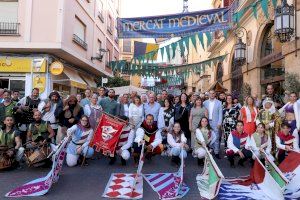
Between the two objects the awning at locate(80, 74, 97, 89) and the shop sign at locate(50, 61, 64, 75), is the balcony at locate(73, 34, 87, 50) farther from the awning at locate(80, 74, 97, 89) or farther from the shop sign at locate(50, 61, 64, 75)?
the awning at locate(80, 74, 97, 89)

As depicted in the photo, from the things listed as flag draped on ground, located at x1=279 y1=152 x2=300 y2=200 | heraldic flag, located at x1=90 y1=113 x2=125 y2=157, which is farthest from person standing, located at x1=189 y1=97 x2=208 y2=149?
flag draped on ground, located at x1=279 y1=152 x2=300 y2=200

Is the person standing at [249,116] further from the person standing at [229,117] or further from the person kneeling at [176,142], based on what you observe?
the person kneeling at [176,142]

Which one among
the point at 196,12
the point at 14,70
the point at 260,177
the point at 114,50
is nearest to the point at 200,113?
the point at 260,177

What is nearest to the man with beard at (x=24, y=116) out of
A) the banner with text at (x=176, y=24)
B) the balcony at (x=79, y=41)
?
the banner with text at (x=176, y=24)

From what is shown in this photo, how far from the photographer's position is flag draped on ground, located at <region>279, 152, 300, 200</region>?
17.3 feet

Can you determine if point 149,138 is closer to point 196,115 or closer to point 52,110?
point 196,115

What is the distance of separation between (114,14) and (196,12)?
20635 millimetres

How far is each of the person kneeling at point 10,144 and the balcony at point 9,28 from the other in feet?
31.0

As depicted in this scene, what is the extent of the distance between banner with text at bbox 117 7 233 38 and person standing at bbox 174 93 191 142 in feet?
8.84

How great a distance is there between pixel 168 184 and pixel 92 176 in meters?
1.72

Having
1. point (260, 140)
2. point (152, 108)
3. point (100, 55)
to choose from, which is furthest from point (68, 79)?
point (260, 140)

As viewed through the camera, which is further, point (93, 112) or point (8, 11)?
point (8, 11)

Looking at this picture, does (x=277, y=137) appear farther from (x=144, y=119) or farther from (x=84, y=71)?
(x=84, y=71)

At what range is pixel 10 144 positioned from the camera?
7.36 m
